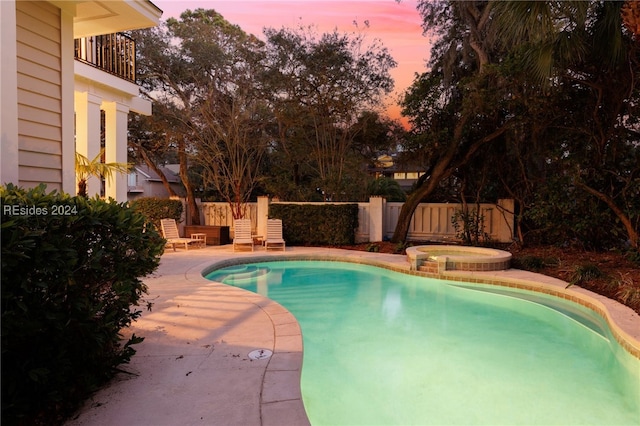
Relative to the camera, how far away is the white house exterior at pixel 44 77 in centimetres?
396

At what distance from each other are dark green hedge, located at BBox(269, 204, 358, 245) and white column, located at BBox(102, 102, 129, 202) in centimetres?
524

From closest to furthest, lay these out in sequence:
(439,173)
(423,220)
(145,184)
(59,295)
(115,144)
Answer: (59,295)
(115,144)
(439,173)
(423,220)
(145,184)

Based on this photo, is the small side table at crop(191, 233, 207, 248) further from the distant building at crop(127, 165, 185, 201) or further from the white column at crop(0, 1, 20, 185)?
the distant building at crop(127, 165, 185, 201)

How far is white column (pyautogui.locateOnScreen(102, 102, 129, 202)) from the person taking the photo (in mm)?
8453

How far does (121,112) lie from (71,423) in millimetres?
7587

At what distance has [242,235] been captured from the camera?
1198cm

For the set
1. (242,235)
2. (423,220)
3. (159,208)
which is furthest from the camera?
(159,208)

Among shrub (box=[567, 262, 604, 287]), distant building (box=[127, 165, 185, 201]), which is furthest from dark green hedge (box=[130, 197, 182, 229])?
shrub (box=[567, 262, 604, 287])

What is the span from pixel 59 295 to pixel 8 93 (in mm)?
2662

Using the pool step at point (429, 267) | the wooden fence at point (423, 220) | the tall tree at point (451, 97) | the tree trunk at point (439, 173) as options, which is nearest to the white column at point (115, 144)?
the wooden fence at point (423, 220)

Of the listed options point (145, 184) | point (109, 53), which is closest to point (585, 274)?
point (109, 53)

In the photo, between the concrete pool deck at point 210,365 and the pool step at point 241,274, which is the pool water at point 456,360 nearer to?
the concrete pool deck at point 210,365

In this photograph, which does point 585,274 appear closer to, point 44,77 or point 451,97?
point 451,97

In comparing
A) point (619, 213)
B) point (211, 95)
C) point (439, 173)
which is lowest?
point (619, 213)
